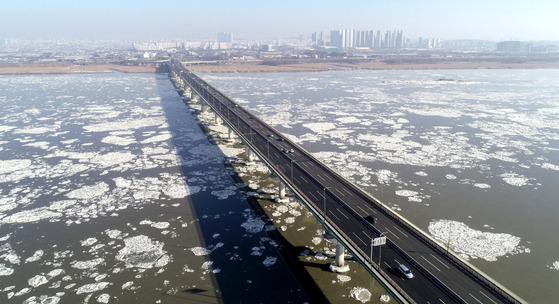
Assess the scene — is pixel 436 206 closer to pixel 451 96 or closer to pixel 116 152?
pixel 116 152

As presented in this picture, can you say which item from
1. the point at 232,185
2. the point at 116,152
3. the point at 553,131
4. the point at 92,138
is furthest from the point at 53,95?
the point at 553,131

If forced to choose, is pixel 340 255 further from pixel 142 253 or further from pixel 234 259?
pixel 142 253

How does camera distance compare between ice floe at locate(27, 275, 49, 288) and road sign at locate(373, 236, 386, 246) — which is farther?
ice floe at locate(27, 275, 49, 288)

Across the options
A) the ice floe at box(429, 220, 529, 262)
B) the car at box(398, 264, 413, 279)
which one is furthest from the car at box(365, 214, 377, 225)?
the ice floe at box(429, 220, 529, 262)

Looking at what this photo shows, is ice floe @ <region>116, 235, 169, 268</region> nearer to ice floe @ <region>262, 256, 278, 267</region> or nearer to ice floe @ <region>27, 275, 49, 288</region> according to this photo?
ice floe @ <region>27, 275, 49, 288</region>

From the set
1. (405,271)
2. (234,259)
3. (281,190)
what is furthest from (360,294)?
(281,190)

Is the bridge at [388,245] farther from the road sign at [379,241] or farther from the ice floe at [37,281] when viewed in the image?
the ice floe at [37,281]
